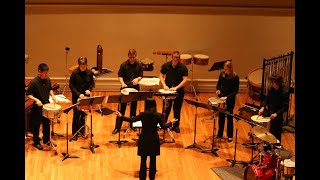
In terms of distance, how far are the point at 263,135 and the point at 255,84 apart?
413 centimetres

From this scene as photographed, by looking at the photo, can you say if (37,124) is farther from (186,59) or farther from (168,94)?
(186,59)

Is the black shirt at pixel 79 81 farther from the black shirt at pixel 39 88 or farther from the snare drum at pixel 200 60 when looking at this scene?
the snare drum at pixel 200 60

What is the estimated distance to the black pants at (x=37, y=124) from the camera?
28.1 ft

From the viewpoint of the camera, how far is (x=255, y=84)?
11008 millimetres

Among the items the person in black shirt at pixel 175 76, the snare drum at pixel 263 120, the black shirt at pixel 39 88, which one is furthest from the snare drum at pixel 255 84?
the black shirt at pixel 39 88

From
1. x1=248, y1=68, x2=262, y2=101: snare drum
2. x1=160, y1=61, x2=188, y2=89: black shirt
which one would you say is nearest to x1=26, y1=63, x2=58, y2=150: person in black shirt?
x1=160, y1=61, x2=188, y2=89: black shirt

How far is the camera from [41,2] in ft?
37.3

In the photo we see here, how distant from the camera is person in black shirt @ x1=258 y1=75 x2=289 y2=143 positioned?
26.3ft

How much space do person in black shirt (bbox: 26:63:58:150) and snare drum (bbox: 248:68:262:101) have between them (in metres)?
4.54

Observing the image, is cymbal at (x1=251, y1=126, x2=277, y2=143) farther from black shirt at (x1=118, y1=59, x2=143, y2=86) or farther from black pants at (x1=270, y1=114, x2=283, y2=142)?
black shirt at (x1=118, y1=59, x2=143, y2=86)

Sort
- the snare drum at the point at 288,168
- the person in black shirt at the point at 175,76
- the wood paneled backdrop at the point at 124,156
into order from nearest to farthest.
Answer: the snare drum at the point at 288,168 < the wood paneled backdrop at the point at 124,156 < the person in black shirt at the point at 175,76

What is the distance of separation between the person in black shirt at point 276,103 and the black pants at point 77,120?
124 inches

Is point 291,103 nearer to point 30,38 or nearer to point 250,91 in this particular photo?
point 250,91

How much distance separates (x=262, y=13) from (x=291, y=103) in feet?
7.09
